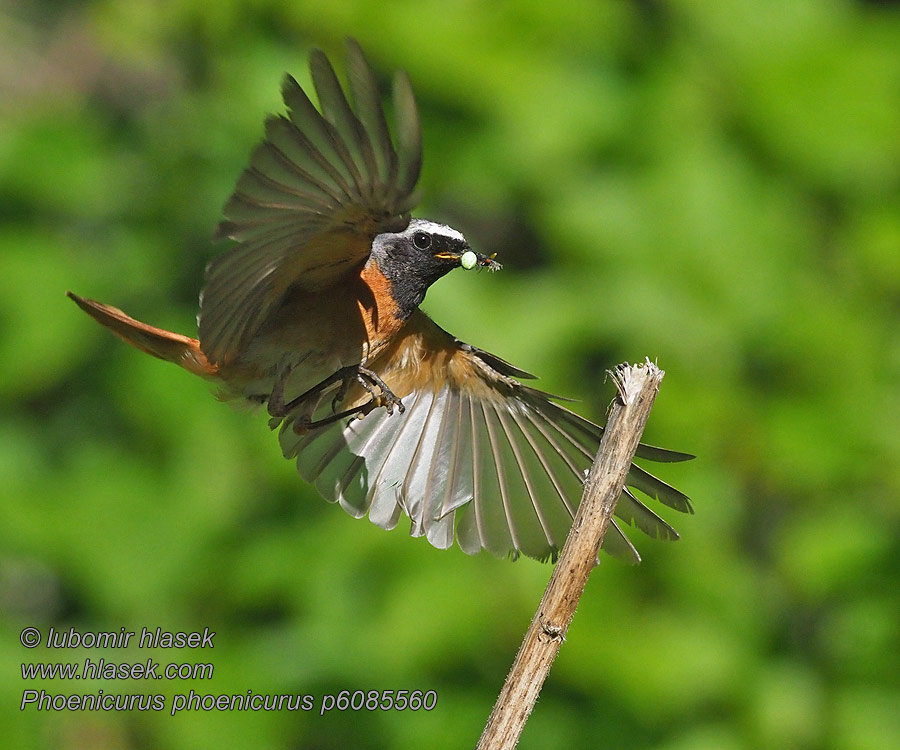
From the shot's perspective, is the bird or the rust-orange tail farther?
the rust-orange tail

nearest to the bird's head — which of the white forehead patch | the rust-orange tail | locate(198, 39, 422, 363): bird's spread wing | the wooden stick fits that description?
the white forehead patch

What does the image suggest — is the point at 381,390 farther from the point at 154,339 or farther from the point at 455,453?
the point at 154,339

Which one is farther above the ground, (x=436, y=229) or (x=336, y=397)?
(x=436, y=229)

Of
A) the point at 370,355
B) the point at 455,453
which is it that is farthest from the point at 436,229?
the point at 455,453

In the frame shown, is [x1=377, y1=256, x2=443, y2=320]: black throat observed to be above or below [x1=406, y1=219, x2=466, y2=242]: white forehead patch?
below

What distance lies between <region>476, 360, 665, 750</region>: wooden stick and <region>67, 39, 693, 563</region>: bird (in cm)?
59

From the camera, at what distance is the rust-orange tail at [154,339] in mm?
3121

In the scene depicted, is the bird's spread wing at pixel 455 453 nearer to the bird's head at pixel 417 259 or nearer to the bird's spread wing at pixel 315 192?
the bird's head at pixel 417 259

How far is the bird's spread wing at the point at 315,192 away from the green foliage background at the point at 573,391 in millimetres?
1650

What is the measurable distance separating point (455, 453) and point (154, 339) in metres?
1.01

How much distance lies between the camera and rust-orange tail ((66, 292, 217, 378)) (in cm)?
312

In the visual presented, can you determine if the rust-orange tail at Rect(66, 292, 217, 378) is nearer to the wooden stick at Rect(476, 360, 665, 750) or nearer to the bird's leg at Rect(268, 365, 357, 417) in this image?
the bird's leg at Rect(268, 365, 357, 417)

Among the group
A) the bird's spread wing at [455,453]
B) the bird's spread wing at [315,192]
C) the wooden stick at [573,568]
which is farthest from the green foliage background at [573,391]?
the wooden stick at [573,568]

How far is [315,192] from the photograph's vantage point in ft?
7.79
